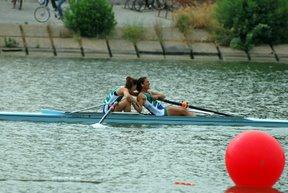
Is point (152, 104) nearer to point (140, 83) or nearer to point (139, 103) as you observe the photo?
point (139, 103)

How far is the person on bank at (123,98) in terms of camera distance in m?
22.6

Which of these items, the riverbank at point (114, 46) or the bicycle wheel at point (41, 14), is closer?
the riverbank at point (114, 46)

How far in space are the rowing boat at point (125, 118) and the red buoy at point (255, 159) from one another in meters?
6.68

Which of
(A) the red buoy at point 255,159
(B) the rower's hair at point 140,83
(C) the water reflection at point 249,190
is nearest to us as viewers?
(A) the red buoy at point 255,159

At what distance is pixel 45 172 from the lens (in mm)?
17797

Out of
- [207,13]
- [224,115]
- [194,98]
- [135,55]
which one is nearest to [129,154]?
[224,115]

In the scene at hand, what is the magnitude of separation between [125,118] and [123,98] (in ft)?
1.65

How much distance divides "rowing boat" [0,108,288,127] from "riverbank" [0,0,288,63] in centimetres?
1449

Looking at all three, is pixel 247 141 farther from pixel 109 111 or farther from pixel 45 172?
pixel 109 111

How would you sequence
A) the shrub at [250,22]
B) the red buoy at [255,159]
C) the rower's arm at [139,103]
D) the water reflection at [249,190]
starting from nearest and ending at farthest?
the red buoy at [255,159], the water reflection at [249,190], the rower's arm at [139,103], the shrub at [250,22]

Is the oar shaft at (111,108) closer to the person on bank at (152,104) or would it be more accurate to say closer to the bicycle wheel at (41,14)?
the person on bank at (152,104)

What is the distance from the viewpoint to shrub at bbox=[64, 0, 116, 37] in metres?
38.6

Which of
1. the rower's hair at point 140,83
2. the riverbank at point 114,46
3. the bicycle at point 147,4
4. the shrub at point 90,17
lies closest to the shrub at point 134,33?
the riverbank at point 114,46

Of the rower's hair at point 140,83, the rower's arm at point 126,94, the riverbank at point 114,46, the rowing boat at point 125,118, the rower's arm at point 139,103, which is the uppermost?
the rower's hair at point 140,83
